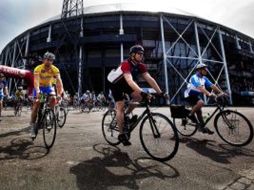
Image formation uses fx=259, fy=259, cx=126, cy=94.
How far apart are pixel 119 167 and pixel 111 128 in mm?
1724

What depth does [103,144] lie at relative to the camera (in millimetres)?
5543

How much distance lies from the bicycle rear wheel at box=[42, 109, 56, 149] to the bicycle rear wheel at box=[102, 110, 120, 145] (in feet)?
3.88

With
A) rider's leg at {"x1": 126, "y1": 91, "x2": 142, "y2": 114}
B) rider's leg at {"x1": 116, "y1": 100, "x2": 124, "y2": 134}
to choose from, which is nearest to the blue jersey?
rider's leg at {"x1": 126, "y1": 91, "x2": 142, "y2": 114}

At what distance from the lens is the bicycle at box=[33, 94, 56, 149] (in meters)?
5.00

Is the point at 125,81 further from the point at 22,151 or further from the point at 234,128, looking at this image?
the point at 234,128

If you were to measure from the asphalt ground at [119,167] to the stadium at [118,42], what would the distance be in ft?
95.5

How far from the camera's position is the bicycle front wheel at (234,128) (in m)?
5.14

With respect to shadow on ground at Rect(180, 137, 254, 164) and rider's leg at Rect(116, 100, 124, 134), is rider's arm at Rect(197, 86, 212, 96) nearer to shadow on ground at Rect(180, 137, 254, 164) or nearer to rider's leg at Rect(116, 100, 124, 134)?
shadow on ground at Rect(180, 137, 254, 164)

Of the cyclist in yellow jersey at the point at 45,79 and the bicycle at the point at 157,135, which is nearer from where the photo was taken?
the bicycle at the point at 157,135

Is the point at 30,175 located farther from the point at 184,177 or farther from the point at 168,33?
the point at 168,33

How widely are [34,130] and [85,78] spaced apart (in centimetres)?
3201

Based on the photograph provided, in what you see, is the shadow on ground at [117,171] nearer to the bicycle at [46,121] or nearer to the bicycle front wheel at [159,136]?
the bicycle front wheel at [159,136]

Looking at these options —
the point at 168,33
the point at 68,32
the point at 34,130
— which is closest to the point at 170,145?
the point at 34,130

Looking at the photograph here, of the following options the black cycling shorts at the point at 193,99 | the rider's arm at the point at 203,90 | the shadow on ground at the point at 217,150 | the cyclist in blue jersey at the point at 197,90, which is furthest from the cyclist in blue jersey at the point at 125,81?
the black cycling shorts at the point at 193,99
